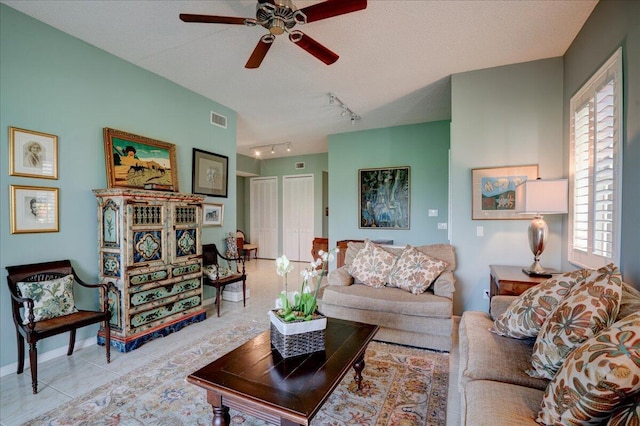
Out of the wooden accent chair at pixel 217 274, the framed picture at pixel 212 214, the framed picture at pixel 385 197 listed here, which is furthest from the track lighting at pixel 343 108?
the wooden accent chair at pixel 217 274

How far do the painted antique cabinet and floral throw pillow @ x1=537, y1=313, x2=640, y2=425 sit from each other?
309 centimetres

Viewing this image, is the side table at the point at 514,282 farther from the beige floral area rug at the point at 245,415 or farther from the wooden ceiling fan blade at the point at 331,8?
the wooden ceiling fan blade at the point at 331,8

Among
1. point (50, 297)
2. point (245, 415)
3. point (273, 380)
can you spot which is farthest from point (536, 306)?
point (50, 297)

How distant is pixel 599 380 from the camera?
0.90 m

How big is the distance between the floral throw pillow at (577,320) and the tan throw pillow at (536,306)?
183 mm

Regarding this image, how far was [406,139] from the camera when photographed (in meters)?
5.35

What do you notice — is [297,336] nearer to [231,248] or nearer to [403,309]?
[403,309]

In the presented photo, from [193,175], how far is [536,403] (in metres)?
3.97

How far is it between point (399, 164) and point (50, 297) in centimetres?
497

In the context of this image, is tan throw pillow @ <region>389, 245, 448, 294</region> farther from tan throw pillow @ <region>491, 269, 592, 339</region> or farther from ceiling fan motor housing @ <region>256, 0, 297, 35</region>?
Answer: ceiling fan motor housing @ <region>256, 0, 297, 35</region>

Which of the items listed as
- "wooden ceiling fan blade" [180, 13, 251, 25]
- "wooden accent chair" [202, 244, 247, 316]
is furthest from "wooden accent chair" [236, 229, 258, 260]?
"wooden ceiling fan blade" [180, 13, 251, 25]

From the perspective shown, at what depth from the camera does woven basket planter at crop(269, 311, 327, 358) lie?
163 cm

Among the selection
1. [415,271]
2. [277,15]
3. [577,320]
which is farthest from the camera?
[415,271]

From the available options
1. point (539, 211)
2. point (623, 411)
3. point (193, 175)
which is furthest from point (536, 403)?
point (193, 175)
